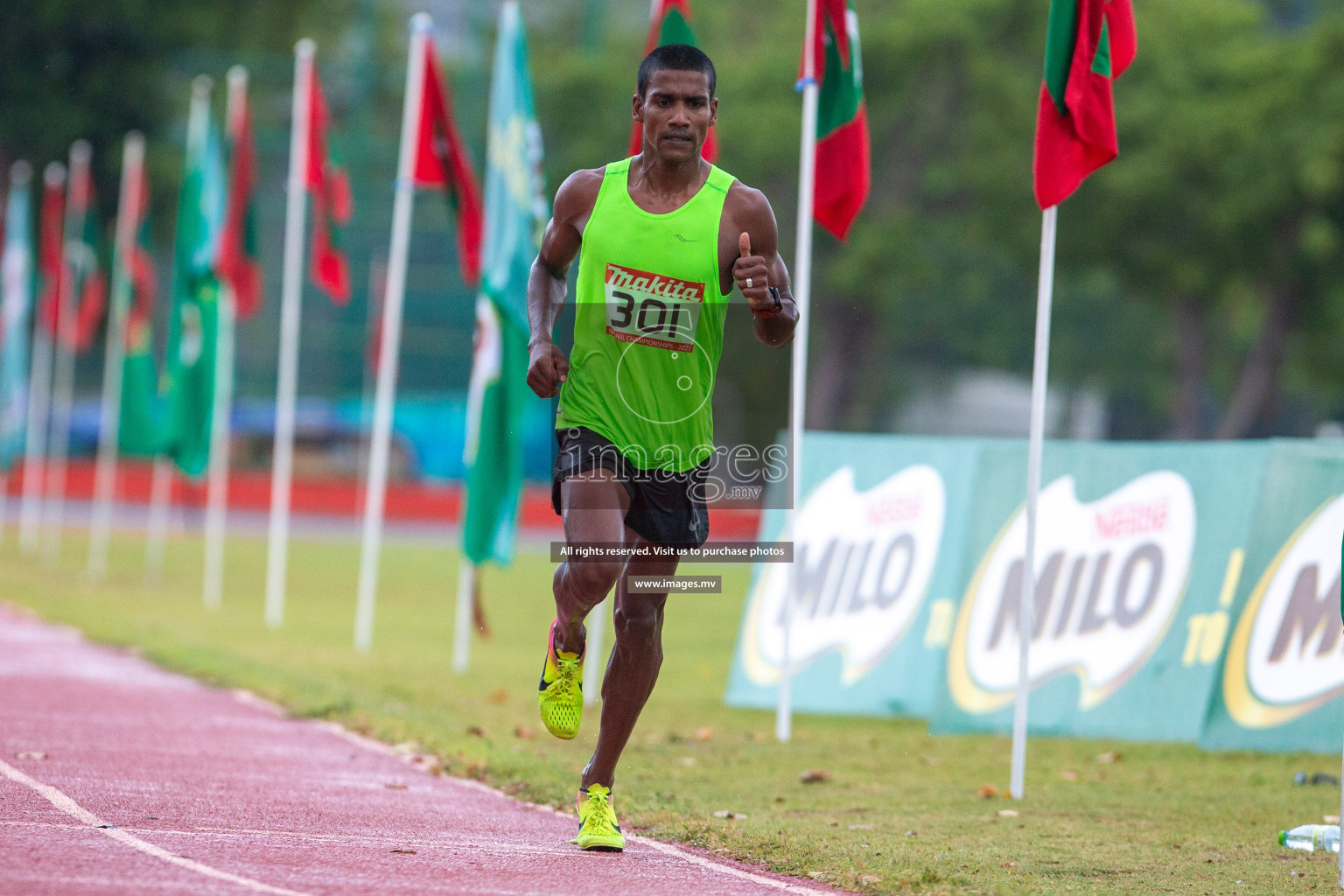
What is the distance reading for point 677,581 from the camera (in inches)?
277

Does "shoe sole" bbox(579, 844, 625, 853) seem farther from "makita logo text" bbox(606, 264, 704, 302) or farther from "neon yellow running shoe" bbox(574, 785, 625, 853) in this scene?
"makita logo text" bbox(606, 264, 704, 302)

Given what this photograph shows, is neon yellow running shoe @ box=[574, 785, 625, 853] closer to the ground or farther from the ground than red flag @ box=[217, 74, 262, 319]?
closer to the ground

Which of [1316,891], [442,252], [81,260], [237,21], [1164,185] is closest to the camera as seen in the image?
[1316,891]

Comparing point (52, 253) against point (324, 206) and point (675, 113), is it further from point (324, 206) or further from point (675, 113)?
point (675, 113)

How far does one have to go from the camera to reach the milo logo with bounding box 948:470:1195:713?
1002 centimetres

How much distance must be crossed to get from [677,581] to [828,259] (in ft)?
129

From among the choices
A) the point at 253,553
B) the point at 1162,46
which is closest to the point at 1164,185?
the point at 1162,46

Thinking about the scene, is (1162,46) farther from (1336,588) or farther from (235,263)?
(1336,588)

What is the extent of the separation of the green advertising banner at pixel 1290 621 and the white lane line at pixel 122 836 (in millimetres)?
6260

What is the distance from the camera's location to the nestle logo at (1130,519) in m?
10.2

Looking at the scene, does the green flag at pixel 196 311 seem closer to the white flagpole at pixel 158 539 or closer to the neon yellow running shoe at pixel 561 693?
the white flagpole at pixel 158 539

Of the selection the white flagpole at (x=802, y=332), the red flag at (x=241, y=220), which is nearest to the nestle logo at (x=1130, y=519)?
the white flagpole at (x=802, y=332)

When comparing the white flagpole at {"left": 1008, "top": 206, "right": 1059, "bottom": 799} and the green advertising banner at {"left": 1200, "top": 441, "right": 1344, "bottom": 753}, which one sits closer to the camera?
the white flagpole at {"left": 1008, "top": 206, "right": 1059, "bottom": 799}

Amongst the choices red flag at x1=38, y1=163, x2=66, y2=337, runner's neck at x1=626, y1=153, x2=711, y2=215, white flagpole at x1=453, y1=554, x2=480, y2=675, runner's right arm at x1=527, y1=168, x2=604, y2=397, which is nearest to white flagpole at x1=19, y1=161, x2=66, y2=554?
red flag at x1=38, y1=163, x2=66, y2=337
